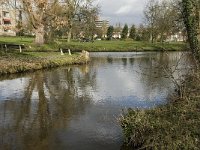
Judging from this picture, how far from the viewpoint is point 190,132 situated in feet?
38.2

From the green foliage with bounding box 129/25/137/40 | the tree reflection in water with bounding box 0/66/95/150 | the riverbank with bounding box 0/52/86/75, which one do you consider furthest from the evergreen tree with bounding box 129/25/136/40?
the tree reflection in water with bounding box 0/66/95/150

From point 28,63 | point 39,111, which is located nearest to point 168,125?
point 39,111

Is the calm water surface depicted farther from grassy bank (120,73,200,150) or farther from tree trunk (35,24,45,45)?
tree trunk (35,24,45,45)

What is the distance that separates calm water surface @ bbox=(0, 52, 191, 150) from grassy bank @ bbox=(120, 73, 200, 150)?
99cm

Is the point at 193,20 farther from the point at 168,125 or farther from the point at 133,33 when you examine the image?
the point at 133,33

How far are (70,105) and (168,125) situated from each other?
8.86 meters

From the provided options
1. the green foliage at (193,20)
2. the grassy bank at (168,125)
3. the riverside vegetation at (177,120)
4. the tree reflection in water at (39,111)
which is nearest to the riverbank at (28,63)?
the tree reflection in water at (39,111)

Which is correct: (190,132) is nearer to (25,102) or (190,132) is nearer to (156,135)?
(156,135)

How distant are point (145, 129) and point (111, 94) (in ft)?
37.1

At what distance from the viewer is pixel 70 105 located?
20453mm

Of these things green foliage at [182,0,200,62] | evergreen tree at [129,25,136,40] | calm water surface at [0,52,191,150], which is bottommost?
calm water surface at [0,52,191,150]

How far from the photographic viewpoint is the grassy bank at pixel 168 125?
450 inches

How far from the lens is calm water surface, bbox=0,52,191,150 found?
46.5 feet

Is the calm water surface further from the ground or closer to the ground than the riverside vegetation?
closer to the ground
